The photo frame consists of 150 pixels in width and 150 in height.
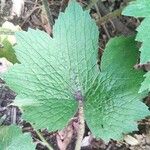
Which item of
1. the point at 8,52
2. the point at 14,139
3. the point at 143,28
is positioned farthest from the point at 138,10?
the point at 8,52

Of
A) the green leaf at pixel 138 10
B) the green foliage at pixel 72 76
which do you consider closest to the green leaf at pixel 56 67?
the green foliage at pixel 72 76

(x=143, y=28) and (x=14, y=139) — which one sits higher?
(x=143, y=28)

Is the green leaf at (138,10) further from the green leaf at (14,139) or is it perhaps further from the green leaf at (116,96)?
the green leaf at (14,139)

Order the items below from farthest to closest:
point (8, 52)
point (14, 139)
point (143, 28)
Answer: point (8, 52), point (14, 139), point (143, 28)

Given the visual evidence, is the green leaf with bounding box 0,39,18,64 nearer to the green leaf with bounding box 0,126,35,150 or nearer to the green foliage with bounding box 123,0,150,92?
the green leaf with bounding box 0,126,35,150

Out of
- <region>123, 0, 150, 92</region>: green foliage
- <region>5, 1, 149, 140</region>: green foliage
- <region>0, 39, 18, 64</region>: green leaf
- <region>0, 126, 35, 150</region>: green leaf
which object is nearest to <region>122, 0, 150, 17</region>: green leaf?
<region>123, 0, 150, 92</region>: green foliage

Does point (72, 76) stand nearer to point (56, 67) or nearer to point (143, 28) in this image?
point (56, 67)
